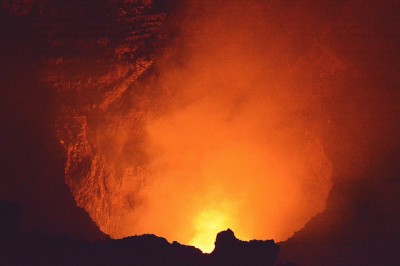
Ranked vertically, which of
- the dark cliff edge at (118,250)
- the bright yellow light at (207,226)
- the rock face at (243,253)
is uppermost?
the bright yellow light at (207,226)

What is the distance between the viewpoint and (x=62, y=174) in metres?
5.24

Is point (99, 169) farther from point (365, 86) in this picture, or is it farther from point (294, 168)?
point (365, 86)

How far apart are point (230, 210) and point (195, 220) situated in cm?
95

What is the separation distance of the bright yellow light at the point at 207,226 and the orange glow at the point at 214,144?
3 cm

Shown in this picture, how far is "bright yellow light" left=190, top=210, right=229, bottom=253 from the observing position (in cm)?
994

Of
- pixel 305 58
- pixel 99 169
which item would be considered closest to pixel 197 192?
pixel 99 169

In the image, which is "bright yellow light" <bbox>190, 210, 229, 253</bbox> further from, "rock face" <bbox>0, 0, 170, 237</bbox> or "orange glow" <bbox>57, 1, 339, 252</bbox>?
"rock face" <bbox>0, 0, 170, 237</bbox>

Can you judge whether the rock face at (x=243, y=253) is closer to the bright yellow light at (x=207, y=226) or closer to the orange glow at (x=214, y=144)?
the orange glow at (x=214, y=144)

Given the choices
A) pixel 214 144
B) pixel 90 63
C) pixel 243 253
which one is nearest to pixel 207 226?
pixel 214 144

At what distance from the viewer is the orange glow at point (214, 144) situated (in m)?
7.04

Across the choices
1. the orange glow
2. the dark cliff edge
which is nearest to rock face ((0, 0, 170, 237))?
the orange glow

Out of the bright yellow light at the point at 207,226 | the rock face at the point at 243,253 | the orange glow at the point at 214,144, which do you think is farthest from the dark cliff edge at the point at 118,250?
the bright yellow light at the point at 207,226

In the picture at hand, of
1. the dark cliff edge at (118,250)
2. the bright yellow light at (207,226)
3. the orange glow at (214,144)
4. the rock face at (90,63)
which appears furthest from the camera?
the bright yellow light at (207,226)

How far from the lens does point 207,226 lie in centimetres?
998
